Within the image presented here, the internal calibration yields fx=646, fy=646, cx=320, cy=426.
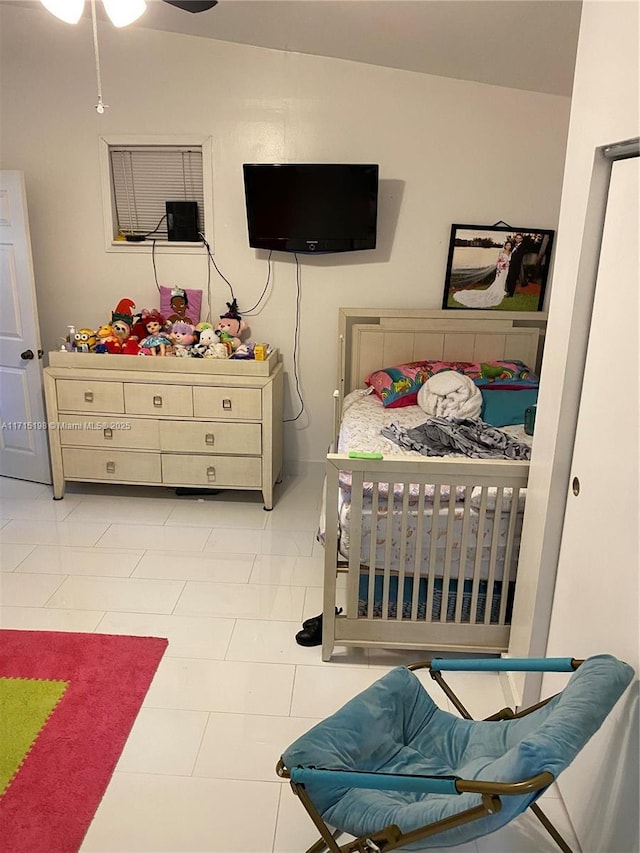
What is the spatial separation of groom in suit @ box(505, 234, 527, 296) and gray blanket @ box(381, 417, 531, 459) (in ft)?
4.54

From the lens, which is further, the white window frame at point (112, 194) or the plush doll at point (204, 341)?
the white window frame at point (112, 194)

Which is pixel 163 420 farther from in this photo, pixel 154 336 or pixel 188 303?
pixel 188 303

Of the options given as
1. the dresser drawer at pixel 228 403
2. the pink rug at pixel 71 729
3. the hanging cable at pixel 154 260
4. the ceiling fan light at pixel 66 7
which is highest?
the ceiling fan light at pixel 66 7

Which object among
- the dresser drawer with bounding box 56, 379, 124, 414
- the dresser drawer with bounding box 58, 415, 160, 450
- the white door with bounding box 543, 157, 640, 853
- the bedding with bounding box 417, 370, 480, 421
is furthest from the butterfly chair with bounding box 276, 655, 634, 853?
the dresser drawer with bounding box 56, 379, 124, 414

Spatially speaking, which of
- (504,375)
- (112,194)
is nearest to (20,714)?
(504,375)

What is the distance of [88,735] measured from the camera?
2033 mm

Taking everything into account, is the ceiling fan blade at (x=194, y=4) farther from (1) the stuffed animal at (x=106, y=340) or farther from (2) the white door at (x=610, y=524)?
(1) the stuffed animal at (x=106, y=340)

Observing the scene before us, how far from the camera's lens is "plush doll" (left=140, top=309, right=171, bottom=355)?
12.0ft

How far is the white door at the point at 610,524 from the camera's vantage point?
1.40 meters

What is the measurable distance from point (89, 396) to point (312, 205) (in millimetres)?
1657

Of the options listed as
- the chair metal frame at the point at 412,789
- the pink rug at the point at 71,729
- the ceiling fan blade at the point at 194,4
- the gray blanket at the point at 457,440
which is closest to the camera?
the chair metal frame at the point at 412,789

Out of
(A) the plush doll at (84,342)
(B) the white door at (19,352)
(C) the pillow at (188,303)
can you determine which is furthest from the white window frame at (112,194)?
(A) the plush doll at (84,342)

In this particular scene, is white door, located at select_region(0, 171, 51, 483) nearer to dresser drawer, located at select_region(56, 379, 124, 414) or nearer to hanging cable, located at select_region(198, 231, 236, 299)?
A: dresser drawer, located at select_region(56, 379, 124, 414)

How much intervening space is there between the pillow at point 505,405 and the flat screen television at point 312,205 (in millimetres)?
1152
